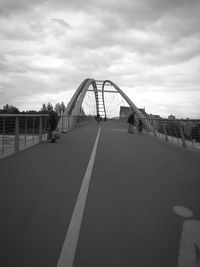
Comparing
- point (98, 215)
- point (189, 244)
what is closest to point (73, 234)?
point (98, 215)

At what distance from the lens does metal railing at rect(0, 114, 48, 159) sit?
342 inches

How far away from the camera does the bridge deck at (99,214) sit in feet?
9.37

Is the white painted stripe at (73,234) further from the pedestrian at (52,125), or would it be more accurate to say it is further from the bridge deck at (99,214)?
the pedestrian at (52,125)

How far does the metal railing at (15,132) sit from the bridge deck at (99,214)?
1.64 metres

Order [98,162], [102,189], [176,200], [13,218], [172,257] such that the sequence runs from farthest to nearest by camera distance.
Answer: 1. [98,162]
2. [102,189]
3. [176,200]
4. [13,218]
5. [172,257]

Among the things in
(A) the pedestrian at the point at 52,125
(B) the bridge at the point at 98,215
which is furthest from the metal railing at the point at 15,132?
(B) the bridge at the point at 98,215

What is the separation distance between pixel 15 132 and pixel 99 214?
22.6 feet

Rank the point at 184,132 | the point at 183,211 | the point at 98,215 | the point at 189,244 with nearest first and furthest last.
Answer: the point at 189,244
the point at 98,215
the point at 183,211
the point at 184,132

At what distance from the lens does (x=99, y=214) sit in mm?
3998

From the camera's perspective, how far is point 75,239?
3.19 meters

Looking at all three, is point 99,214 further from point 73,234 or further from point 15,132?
point 15,132

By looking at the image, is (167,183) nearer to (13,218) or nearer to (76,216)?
(76,216)

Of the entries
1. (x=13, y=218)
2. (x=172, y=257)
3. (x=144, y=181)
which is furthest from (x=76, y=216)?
(x=144, y=181)

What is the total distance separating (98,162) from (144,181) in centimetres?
264
